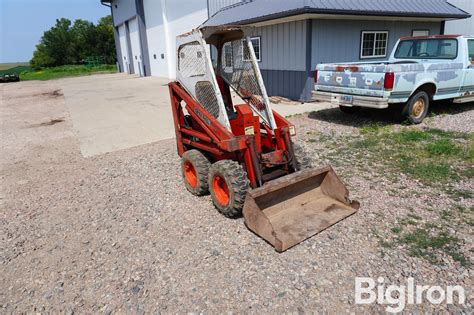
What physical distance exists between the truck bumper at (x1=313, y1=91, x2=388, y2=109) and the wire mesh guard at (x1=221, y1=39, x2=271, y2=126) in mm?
3881

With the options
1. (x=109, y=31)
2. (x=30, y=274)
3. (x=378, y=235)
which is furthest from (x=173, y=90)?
(x=109, y=31)

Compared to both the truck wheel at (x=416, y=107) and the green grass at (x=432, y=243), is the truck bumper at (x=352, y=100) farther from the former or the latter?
the green grass at (x=432, y=243)

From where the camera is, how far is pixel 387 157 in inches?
227

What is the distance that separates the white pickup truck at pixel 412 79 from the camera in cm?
718

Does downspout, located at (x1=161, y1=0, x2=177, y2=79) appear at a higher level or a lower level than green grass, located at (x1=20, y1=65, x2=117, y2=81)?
higher

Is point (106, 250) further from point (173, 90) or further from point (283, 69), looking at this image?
point (283, 69)

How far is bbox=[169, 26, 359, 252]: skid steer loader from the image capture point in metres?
3.63

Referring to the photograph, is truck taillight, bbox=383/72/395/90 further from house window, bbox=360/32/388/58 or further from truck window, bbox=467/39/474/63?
house window, bbox=360/32/388/58

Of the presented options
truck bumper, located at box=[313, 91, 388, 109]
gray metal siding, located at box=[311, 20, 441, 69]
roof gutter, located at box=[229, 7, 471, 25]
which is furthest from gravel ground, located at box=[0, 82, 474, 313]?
gray metal siding, located at box=[311, 20, 441, 69]

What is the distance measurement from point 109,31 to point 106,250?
59097 millimetres

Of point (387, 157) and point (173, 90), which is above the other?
point (173, 90)

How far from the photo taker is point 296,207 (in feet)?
12.6

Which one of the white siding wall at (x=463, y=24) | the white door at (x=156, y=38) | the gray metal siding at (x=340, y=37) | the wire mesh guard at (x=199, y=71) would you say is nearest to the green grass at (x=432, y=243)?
the wire mesh guard at (x=199, y=71)

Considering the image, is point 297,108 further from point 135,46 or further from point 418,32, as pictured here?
point 135,46
